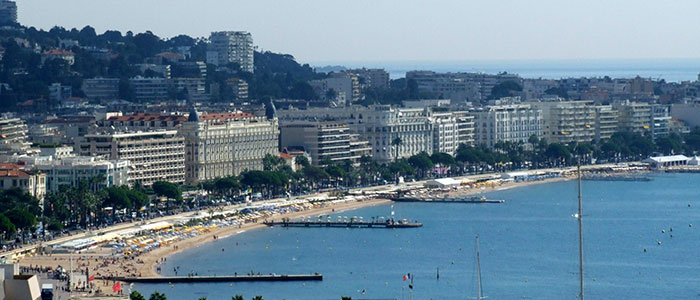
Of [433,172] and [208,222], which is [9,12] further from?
[208,222]

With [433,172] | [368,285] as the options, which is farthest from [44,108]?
[368,285]

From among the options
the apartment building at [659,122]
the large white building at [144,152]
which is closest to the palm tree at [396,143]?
the large white building at [144,152]

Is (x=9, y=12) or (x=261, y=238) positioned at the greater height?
(x=9, y=12)

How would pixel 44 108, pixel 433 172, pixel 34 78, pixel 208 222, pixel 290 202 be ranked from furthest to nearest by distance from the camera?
pixel 34 78 < pixel 44 108 < pixel 433 172 < pixel 290 202 < pixel 208 222

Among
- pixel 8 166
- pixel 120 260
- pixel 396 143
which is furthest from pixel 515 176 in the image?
pixel 120 260

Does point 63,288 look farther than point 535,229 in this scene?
No

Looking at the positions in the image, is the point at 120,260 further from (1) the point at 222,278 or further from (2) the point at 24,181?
(2) the point at 24,181
